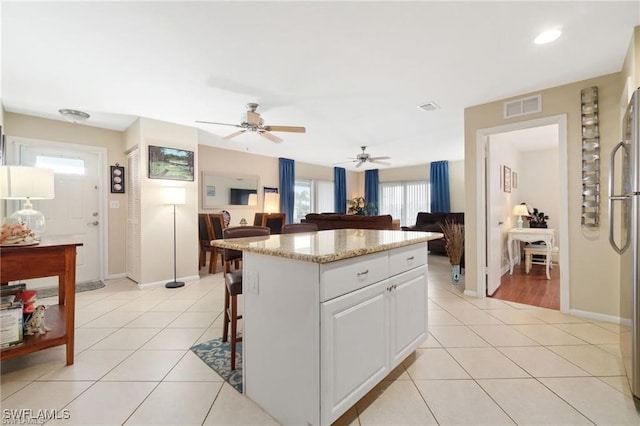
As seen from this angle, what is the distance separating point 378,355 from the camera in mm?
1524

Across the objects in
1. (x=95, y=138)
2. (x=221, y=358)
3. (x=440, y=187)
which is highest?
(x=95, y=138)

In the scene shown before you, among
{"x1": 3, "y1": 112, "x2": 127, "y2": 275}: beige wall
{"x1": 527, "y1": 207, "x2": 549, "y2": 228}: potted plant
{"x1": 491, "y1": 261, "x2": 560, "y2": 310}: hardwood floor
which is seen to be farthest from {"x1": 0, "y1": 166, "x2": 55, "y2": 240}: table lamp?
{"x1": 527, "y1": 207, "x2": 549, "y2": 228}: potted plant

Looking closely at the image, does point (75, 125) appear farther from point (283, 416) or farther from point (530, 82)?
point (530, 82)

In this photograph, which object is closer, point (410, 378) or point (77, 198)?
point (410, 378)

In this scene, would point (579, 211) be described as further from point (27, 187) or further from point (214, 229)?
point (214, 229)

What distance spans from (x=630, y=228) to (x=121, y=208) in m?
5.63

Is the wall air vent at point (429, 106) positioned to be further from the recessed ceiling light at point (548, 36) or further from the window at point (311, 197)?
the window at point (311, 197)

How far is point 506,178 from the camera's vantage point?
4262mm

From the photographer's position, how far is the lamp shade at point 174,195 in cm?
377

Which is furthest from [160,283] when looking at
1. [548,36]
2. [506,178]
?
[506,178]

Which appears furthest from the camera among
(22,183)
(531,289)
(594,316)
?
(531,289)

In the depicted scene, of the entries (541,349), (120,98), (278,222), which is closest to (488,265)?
(541,349)

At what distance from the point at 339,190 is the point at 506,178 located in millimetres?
4767

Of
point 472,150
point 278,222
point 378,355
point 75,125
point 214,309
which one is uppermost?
point 75,125
